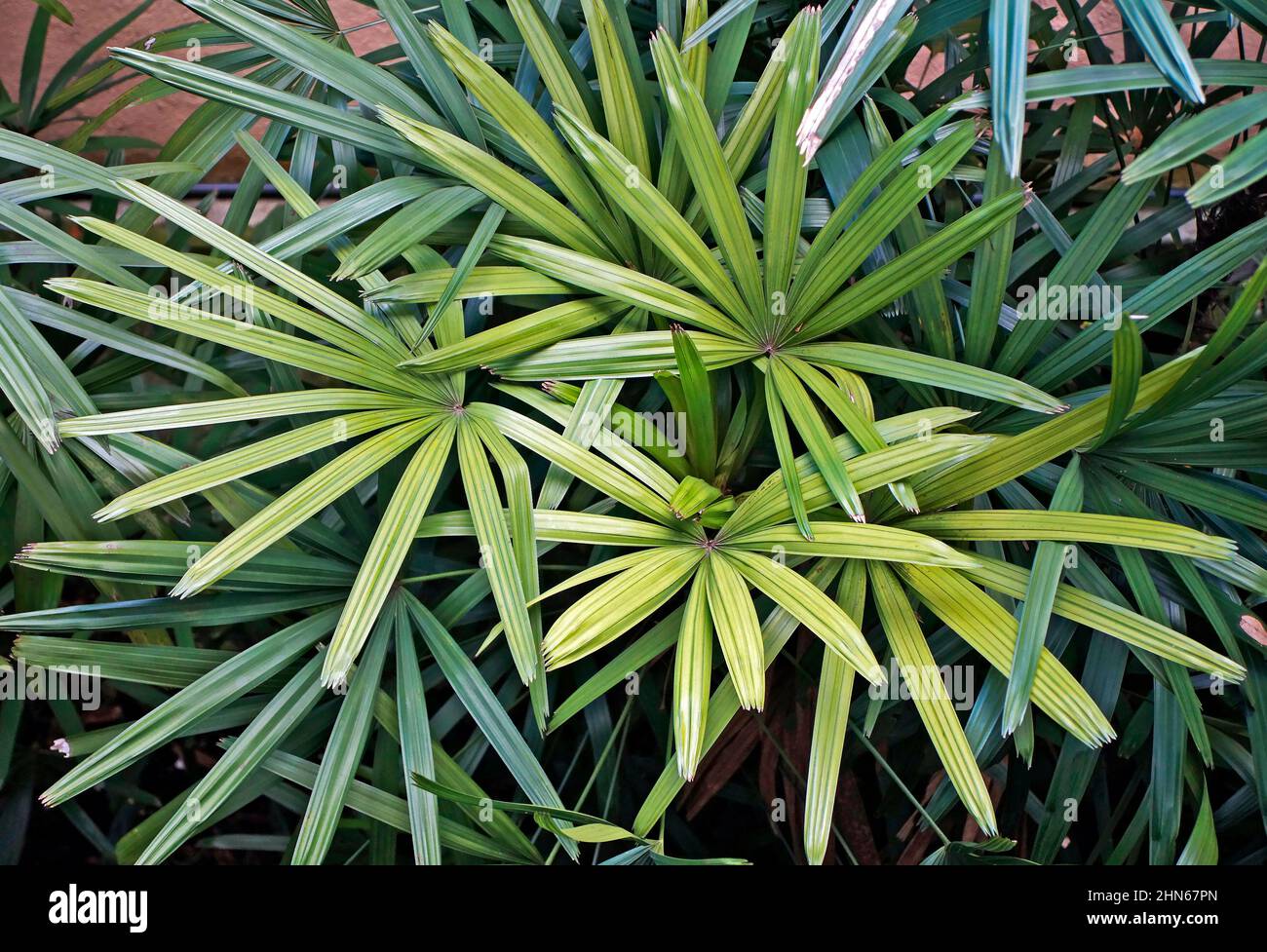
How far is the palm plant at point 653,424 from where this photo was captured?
679 mm

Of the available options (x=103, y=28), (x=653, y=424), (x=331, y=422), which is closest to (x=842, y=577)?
(x=653, y=424)

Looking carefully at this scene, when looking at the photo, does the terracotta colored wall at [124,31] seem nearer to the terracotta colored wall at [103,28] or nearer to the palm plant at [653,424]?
the terracotta colored wall at [103,28]

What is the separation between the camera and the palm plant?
0.68 meters

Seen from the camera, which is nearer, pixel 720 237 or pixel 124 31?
pixel 720 237

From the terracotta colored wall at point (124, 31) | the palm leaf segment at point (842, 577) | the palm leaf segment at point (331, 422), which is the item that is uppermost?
the terracotta colored wall at point (124, 31)

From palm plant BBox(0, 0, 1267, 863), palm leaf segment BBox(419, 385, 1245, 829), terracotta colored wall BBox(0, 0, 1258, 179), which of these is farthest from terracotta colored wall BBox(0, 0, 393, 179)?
palm leaf segment BBox(419, 385, 1245, 829)

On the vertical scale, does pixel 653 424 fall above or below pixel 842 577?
above

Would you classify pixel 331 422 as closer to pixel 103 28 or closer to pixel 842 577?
pixel 842 577

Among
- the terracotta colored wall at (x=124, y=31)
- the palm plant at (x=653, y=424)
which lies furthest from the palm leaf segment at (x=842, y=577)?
the terracotta colored wall at (x=124, y=31)

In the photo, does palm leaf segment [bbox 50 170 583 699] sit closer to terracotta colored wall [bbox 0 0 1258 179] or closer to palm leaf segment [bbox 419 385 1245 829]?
palm leaf segment [bbox 419 385 1245 829]

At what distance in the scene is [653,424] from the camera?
0.77 metres

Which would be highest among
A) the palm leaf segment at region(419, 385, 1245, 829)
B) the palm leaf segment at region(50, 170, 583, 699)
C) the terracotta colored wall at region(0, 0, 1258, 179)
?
the terracotta colored wall at region(0, 0, 1258, 179)

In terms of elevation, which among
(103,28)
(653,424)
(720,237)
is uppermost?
(103,28)

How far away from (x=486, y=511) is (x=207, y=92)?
0.43 meters
